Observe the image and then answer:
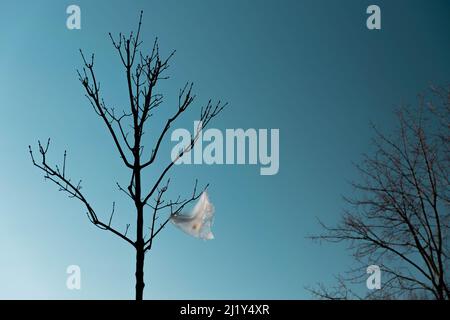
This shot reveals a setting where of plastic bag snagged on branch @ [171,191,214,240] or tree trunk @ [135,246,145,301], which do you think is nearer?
tree trunk @ [135,246,145,301]

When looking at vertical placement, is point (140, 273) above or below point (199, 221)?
below

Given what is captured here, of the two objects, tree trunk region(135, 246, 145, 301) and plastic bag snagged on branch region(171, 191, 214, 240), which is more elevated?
plastic bag snagged on branch region(171, 191, 214, 240)

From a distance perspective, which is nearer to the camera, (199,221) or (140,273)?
(140,273)

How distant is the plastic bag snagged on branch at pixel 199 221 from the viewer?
3768 millimetres

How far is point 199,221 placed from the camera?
3.88 metres

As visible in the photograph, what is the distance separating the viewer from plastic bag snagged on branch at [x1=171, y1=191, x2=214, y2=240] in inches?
148

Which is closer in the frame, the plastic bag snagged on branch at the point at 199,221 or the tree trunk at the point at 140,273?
the tree trunk at the point at 140,273
